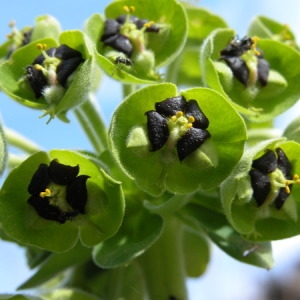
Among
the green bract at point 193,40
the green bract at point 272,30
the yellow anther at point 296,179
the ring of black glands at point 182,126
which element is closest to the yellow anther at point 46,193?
the ring of black glands at point 182,126

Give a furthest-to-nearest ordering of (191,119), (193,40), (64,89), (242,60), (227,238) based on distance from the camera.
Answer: (193,40), (242,60), (227,238), (64,89), (191,119)

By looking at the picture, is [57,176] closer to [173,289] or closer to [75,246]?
[75,246]

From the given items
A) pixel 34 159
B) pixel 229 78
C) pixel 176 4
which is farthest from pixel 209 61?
pixel 34 159

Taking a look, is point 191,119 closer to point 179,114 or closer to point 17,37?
point 179,114

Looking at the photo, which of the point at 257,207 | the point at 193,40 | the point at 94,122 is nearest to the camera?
the point at 257,207

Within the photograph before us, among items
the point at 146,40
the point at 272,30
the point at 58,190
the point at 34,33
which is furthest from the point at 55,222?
the point at 272,30

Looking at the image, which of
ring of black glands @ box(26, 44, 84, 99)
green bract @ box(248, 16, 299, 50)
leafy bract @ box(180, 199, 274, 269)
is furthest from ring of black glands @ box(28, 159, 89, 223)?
green bract @ box(248, 16, 299, 50)
